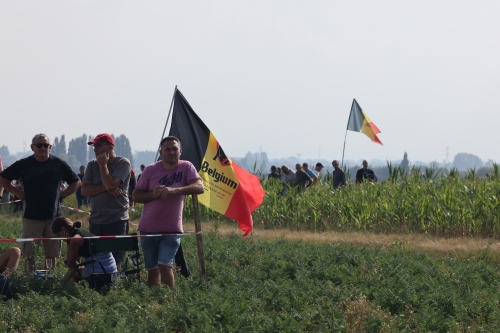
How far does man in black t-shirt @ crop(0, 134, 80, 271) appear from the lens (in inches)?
443

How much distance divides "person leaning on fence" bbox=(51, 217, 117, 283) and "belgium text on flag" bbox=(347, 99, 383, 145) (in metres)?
22.5

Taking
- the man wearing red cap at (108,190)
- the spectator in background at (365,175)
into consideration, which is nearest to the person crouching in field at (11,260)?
the man wearing red cap at (108,190)

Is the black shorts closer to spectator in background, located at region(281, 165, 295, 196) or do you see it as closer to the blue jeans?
the blue jeans

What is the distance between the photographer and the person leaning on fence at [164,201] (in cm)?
981

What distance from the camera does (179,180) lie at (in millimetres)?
10055

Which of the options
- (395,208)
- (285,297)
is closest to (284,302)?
(285,297)

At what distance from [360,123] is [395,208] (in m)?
11.4

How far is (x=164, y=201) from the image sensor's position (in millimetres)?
9922

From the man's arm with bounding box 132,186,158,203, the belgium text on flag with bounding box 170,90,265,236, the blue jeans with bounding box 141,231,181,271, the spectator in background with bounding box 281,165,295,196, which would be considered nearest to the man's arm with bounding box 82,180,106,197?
the man's arm with bounding box 132,186,158,203

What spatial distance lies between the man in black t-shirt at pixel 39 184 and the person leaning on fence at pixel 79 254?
0.96m

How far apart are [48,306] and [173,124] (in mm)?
3857

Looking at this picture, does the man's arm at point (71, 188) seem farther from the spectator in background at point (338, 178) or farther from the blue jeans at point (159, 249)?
the spectator in background at point (338, 178)

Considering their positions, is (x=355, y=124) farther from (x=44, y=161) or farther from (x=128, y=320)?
(x=128, y=320)

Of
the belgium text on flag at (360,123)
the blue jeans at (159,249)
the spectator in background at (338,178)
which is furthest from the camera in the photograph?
the belgium text on flag at (360,123)
